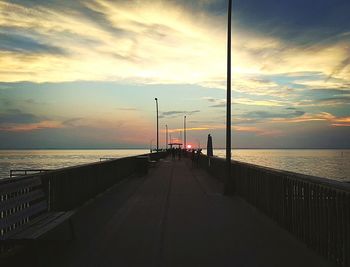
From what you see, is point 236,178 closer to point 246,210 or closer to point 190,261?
point 246,210

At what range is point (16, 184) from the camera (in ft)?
19.6

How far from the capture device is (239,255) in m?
6.32

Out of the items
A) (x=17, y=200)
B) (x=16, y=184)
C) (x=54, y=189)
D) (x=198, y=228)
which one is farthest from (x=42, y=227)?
(x=198, y=228)

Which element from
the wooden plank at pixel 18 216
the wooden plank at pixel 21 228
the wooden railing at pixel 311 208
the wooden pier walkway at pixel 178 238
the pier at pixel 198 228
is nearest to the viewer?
the wooden plank at pixel 18 216

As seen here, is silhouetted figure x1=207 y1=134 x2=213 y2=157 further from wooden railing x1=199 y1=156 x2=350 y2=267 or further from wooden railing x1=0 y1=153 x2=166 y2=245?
wooden railing x1=199 y1=156 x2=350 y2=267

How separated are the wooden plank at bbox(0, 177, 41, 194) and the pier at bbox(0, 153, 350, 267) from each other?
56 mm

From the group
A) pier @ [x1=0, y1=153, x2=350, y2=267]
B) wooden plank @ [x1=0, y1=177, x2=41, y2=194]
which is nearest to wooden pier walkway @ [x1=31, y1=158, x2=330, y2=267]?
pier @ [x1=0, y1=153, x2=350, y2=267]

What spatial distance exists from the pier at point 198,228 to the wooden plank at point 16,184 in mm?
56

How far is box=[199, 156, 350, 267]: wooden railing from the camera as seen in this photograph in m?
5.70

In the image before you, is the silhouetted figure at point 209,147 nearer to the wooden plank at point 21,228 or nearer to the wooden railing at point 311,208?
the wooden railing at point 311,208

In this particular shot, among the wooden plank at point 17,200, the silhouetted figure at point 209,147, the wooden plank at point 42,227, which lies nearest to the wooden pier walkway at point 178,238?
the wooden plank at point 42,227

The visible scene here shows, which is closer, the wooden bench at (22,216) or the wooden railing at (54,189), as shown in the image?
the wooden bench at (22,216)

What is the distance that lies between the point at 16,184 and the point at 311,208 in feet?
15.5

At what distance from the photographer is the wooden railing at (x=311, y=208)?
225 inches
